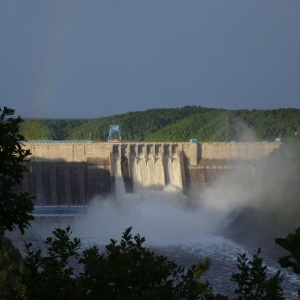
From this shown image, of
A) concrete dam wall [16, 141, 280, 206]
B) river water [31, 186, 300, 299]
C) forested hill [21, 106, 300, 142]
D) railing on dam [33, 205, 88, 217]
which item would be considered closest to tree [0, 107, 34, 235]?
river water [31, 186, 300, 299]

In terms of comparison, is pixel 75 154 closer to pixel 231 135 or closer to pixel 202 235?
pixel 202 235

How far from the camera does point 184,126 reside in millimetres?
125875

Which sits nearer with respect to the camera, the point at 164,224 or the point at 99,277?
the point at 99,277

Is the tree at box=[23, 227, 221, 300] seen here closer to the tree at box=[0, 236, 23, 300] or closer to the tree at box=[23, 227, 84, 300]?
the tree at box=[23, 227, 84, 300]

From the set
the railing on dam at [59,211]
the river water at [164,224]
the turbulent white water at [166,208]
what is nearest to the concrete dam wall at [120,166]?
the turbulent white water at [166,208]

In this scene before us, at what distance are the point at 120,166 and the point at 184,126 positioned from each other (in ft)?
167

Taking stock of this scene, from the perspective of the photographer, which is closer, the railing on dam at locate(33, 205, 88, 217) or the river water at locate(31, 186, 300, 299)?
the river water at locate(31, 186, 300, 299)

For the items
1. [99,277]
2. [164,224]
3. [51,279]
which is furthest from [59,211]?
[99,277]

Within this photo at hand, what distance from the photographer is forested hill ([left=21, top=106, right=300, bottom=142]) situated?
381ft

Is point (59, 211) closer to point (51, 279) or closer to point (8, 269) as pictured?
point (8, 269)

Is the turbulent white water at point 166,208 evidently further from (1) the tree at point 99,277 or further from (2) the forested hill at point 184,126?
(1) the tree at point 99,277

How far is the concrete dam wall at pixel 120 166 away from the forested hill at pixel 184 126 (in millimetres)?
23334

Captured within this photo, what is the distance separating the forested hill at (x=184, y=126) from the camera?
116 metres

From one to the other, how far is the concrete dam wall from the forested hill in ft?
76.6
